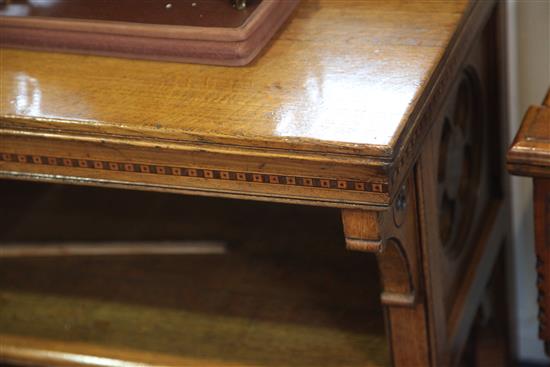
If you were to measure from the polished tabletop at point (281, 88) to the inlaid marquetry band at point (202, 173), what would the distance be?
3 centimetres

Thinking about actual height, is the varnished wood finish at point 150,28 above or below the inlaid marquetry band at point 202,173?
above

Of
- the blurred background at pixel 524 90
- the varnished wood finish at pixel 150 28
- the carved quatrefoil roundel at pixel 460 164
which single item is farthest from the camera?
the blurred background at pixel 524 90

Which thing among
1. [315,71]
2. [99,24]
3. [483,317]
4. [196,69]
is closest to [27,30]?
[99,24]

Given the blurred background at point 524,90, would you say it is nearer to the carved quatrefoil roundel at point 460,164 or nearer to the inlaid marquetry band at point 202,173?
the carved quatrefoil roundel at point 460,164

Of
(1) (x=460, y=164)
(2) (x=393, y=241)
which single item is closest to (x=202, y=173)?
(2) (x=393, y=241)

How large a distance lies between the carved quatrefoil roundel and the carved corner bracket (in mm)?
149

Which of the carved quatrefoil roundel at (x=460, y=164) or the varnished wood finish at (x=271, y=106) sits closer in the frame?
the varnished wood finish at (x=271, y=106)

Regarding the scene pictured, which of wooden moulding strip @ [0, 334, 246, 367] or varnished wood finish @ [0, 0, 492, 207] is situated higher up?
varnished wood finish @ [0, 0, 492, 207]

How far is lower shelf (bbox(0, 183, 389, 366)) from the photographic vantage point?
3.96 ft

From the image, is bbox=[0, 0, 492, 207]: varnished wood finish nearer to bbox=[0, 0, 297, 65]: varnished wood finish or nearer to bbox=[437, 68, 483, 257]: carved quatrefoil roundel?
bbox=[0, 0, 297, 65]: varnished wood finish

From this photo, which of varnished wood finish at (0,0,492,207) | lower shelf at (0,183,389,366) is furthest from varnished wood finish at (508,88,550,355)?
lower shelf at (0,183,389,366)

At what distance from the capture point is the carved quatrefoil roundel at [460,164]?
1.19 m

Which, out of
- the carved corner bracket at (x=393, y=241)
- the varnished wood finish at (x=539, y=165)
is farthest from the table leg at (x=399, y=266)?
the varnished wood finish at (x=539, y=165)

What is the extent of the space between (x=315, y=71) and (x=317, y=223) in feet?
1.43
